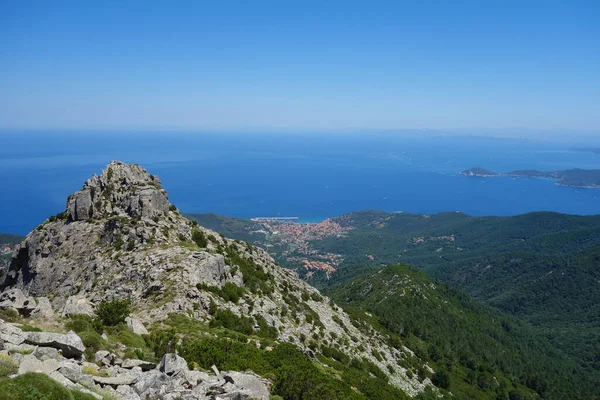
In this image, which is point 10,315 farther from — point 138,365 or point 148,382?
point 148,382

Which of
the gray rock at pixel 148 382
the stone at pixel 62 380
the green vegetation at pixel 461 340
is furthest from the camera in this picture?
the green vegetation at pixel 461 340

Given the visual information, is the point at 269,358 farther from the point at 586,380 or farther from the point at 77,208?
the point at 586,380

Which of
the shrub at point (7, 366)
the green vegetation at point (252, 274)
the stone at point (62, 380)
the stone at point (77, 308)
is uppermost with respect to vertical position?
the shrub at point (7, 366)

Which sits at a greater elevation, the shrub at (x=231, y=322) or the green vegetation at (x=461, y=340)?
the shrub at (x=231, y=322)

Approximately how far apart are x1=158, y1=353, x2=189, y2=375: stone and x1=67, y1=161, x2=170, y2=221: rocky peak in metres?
32.6

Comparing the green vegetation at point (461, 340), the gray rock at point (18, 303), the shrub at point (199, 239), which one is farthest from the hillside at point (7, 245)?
the gray rock at point (18, 303)

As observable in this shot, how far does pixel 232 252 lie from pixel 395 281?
248ft

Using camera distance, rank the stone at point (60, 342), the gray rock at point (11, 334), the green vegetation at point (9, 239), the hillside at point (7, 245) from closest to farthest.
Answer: the gray rock at point (11, 334) < the stone at point (60, 342) < the hillside at point (7, 245) < the green vegetation at point (9, 239)

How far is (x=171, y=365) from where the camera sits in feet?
51.0

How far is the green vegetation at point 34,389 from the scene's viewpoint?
32.0 ft

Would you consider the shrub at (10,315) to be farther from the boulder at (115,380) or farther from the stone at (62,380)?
the stone at (62,380)

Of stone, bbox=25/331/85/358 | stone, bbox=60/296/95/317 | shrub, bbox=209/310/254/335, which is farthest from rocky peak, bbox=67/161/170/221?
stone, bbox=25/331/85/358

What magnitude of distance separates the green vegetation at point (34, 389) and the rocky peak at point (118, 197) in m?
36.7

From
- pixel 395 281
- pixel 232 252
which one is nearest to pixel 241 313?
pixel 232 252
